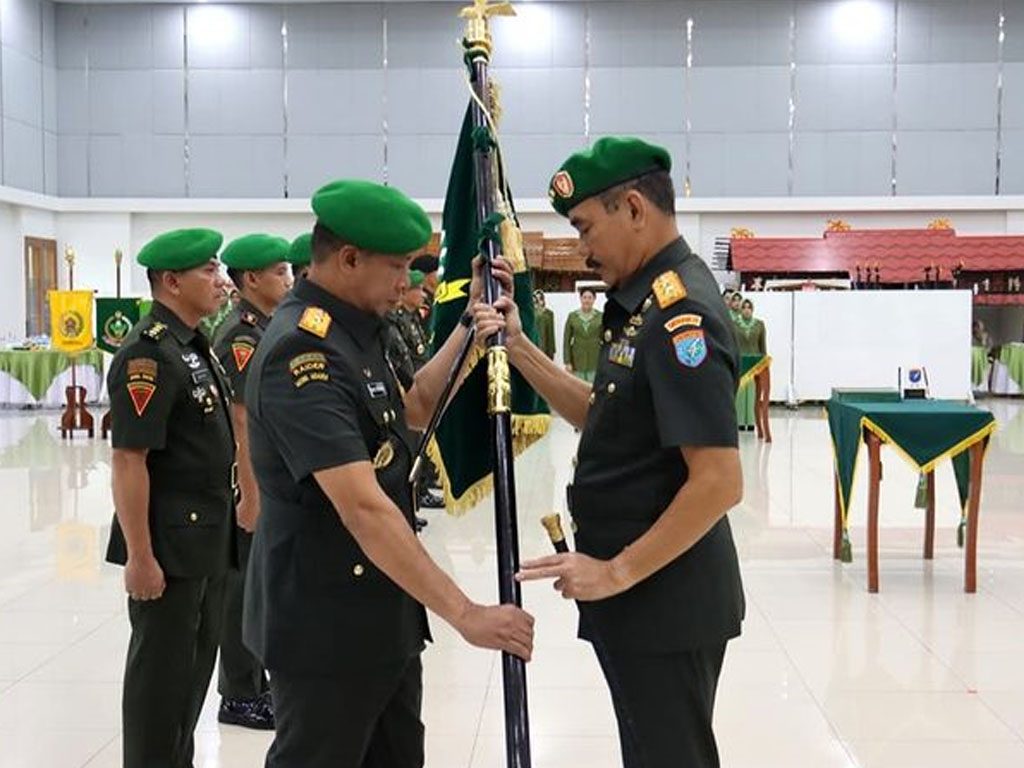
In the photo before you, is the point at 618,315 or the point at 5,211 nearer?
the point at 618,315

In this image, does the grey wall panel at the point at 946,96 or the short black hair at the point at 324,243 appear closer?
the short black hair at the point at 324,243

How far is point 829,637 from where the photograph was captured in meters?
4.64

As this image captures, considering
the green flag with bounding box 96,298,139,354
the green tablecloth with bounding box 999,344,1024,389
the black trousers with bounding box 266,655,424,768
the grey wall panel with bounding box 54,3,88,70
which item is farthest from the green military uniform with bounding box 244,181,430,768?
the grey wall panel with bounding box 54,3,88,70

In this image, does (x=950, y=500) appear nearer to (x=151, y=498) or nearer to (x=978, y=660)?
(x=978, y=660)

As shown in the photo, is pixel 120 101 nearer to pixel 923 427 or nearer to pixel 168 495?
pixel 923 427

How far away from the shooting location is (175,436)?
2865 millimetres

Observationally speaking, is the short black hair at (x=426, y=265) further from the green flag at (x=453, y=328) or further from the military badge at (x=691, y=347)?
the military badge at (x=691, y=347)

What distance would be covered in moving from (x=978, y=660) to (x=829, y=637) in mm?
556

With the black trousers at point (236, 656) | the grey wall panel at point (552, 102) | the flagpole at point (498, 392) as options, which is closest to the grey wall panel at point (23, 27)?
the grey wall panel at point (552, 102)

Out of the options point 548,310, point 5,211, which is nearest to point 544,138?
point 548,310

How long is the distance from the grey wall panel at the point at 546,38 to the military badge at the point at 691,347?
19968mm

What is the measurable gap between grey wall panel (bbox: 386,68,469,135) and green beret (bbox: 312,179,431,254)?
19731mm

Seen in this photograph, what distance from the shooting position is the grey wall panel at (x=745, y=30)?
21.0 m

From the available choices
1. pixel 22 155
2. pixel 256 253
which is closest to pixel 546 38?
pixel 22 155
